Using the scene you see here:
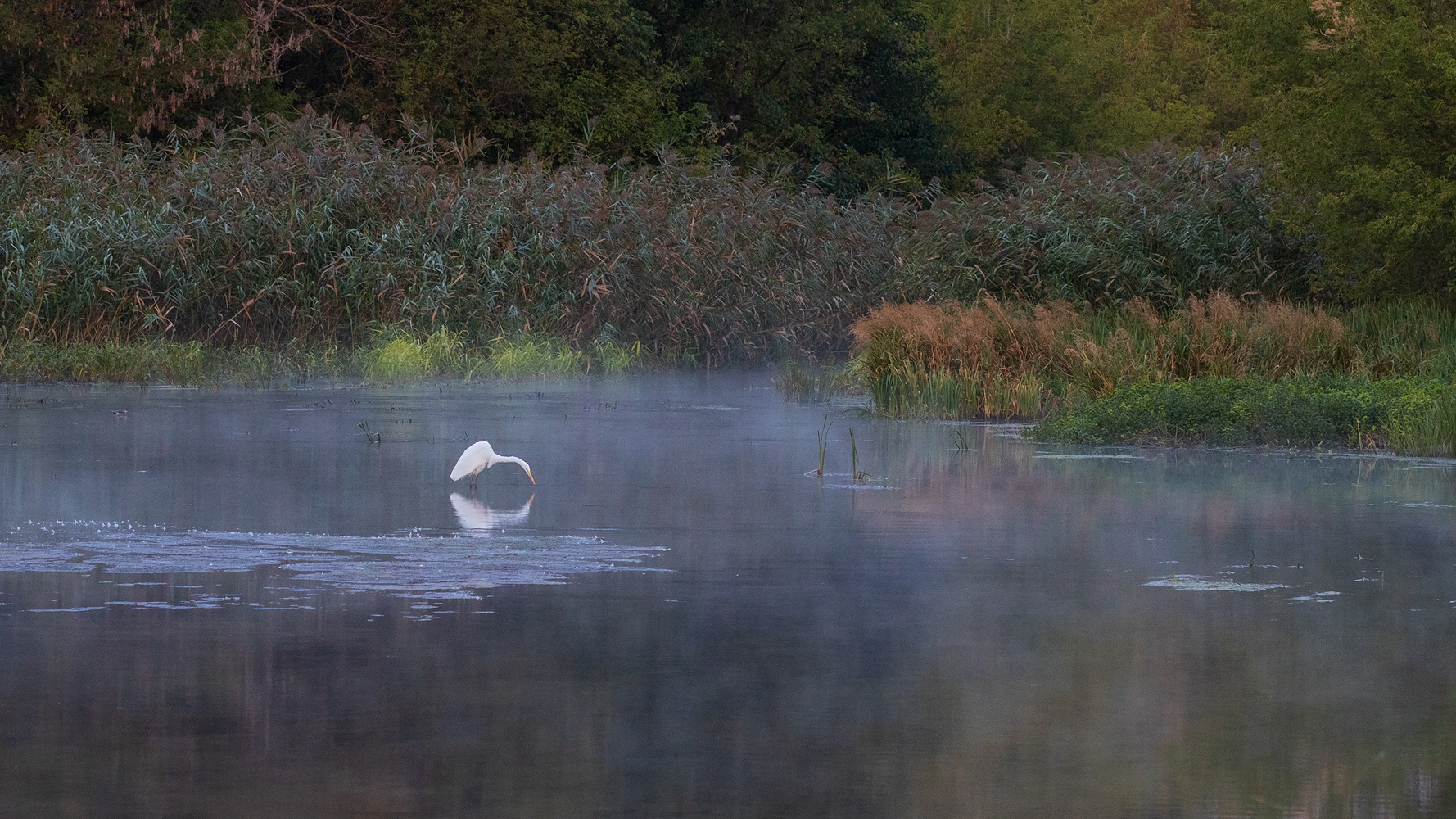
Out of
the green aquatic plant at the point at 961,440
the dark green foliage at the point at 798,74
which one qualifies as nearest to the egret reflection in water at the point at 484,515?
the green aquatic plant at the point at 961,440

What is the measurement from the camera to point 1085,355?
19.6 m

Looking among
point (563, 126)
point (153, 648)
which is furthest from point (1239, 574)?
point (563, 126)

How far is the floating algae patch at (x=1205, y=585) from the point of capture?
31.2 feet

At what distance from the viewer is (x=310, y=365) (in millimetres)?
25078

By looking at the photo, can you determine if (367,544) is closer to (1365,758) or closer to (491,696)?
(491,696)

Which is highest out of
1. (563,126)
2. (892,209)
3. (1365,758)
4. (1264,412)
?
(563,126)

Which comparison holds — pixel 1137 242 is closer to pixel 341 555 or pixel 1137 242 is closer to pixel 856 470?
pixel 856 470

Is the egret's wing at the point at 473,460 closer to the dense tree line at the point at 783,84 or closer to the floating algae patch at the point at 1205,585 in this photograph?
the floating algae patch at the point at 1205,585

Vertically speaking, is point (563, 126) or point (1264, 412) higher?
point (563, 126)

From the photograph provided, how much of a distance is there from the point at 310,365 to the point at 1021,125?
39.2 metres

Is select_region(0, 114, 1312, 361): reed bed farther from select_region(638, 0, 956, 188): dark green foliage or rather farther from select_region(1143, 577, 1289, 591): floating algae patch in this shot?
select_region(638, 0, 956, 188): dark green foliage

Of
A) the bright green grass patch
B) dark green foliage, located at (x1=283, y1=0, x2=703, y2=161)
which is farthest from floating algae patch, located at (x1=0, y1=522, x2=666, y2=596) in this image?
dark green foliage, located at (x1=283, y1=0, x2=703, y2=161)

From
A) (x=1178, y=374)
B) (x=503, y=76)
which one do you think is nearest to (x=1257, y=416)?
(x=1178, y=374)

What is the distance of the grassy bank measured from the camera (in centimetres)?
2367
